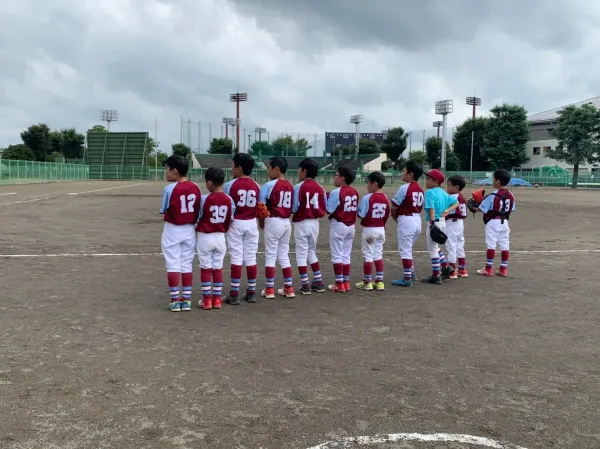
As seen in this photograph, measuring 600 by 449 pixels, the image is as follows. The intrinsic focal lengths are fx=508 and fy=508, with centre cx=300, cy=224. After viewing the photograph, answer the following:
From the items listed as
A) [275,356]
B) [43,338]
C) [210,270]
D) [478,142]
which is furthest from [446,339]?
[478,142]

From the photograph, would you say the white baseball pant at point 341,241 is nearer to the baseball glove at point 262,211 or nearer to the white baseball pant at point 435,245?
the baseball glove at point 262,211

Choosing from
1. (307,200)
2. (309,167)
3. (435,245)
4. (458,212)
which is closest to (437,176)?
(458,212)

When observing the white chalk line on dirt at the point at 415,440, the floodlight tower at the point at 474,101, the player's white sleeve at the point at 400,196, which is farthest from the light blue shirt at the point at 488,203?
the floodlight tower at the point at 474,101

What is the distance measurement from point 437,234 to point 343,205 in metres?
1.69

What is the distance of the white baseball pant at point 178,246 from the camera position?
600 centimetres

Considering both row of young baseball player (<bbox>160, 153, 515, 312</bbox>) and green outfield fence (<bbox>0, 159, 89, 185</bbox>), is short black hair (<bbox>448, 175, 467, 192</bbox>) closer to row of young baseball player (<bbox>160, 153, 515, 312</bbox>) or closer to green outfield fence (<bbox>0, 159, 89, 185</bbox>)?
row of young baseball player (<bbox>160, 153, 515, 312</bbox>)

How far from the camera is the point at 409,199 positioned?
24.7ft

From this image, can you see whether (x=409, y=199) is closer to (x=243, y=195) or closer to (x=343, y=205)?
(x=343, y=205)

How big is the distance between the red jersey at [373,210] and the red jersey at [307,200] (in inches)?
25.2

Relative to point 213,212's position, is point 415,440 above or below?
below

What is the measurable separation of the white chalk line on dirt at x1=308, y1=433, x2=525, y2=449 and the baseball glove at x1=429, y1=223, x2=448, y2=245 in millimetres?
4859

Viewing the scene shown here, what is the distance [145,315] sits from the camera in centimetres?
564

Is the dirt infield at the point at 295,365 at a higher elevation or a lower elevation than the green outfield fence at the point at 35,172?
lower

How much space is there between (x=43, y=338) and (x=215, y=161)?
8611 centimetres
